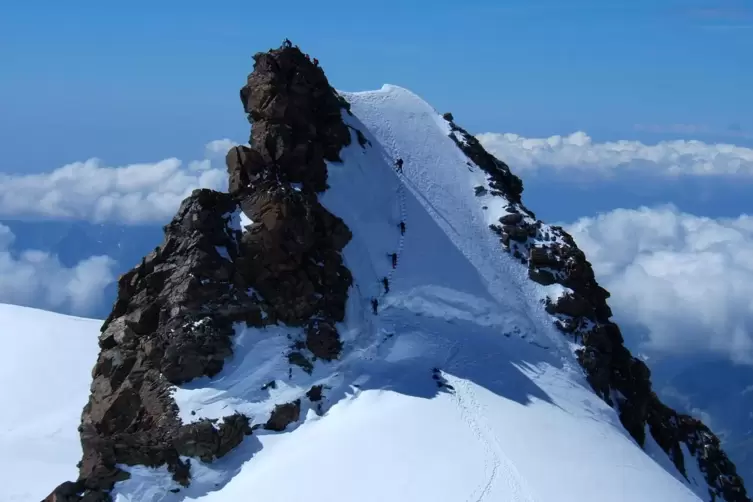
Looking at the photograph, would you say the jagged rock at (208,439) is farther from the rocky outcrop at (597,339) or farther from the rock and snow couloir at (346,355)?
the rocky outcrop at (597,339)

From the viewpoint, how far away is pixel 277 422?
41375 millimetres

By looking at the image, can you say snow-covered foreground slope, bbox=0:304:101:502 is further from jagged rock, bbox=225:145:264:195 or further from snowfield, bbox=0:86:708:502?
jagged rock, bbox=225:145:264:195

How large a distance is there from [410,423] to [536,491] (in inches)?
259

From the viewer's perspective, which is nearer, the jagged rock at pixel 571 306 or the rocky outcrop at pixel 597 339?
the rocky outcrop at pixel 597 339

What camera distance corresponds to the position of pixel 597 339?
5291 cm

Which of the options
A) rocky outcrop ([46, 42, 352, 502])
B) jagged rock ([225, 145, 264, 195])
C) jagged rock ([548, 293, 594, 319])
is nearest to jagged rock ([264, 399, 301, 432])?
rocky outcrop ([46, 42, 352, 502])

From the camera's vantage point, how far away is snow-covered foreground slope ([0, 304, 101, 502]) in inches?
1756

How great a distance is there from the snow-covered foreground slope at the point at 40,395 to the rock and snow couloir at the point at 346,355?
1.10 feet

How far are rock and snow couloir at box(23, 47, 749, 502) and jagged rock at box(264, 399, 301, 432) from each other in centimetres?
7

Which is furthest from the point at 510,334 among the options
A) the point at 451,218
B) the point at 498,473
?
the point at 498,473

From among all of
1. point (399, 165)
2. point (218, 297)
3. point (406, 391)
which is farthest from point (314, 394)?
point (399, 165)

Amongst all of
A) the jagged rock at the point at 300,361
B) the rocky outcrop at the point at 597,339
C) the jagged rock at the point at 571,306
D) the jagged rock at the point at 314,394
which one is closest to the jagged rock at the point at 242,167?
the jagged rock at the point at 300,361

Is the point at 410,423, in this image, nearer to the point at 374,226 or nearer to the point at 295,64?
the point at 374,226

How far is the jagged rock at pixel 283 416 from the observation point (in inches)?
1626
